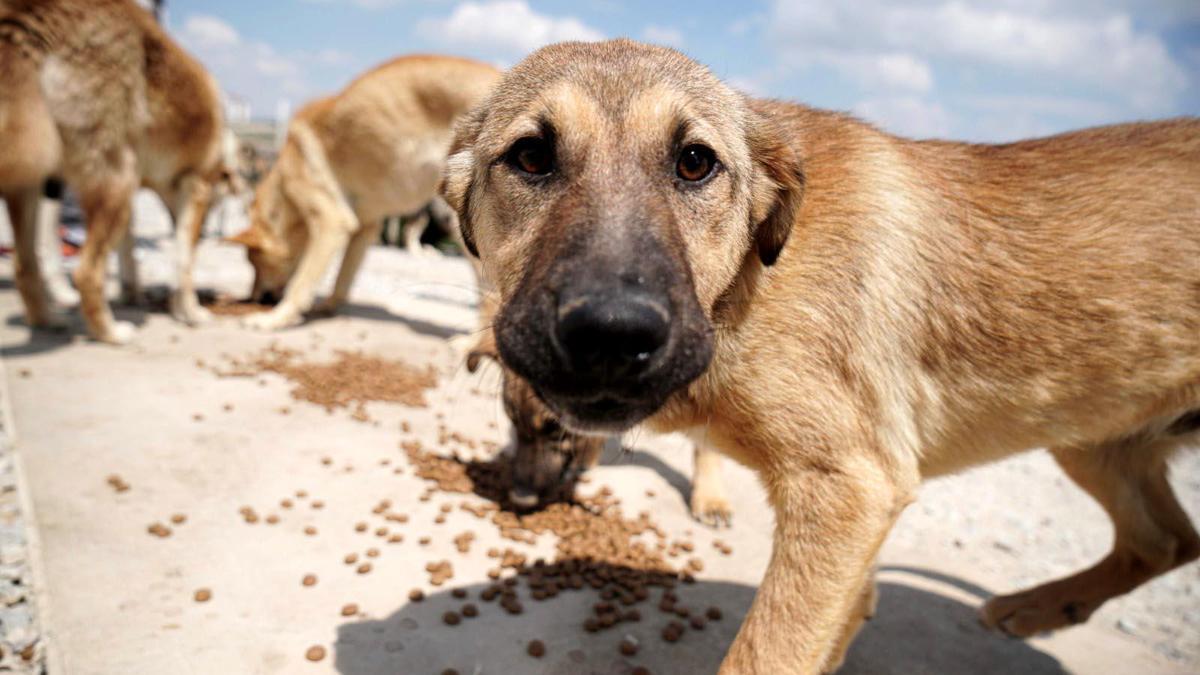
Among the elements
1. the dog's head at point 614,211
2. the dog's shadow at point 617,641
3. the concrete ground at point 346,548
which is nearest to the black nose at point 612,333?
the dog's head at point 614,211

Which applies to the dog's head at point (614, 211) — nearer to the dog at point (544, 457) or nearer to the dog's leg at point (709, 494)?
the dog at point (544, 457)

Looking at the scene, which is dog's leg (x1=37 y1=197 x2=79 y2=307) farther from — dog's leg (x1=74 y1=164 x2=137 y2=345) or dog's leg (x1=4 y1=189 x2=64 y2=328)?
dog's leg (x1=74 y1=164 x2=137 y2=345)

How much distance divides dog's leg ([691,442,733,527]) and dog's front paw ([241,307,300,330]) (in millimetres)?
5748

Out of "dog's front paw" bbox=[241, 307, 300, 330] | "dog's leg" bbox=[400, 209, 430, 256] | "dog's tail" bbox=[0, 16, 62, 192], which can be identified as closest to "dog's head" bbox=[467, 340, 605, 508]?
"dog's tail" bbox=[0, 16, 62, 192]

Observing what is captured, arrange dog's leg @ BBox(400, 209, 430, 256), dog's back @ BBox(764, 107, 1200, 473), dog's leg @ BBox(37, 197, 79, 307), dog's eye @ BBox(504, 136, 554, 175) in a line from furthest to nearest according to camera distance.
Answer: dog's leg @ BBox(400, 209, 430, 256)
dog's leg @ BBox(37, 197, 79, 307)
dog's back @ BBox(764, 107, 1200, 473)
dog's eye @ BBox(504, 136, 554, 175)

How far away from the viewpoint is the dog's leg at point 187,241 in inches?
301

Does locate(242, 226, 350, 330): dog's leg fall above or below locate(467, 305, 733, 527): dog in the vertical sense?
below

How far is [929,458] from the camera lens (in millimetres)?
2762

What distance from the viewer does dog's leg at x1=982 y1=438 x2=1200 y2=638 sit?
3.45 metres

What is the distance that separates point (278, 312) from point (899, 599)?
24.2 ft

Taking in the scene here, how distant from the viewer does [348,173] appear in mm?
8570

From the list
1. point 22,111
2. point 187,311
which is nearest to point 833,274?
point 22,111

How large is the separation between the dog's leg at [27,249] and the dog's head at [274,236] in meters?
2.50

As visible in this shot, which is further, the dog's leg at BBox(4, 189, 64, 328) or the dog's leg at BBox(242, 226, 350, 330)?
the dog's leg at BBox(242, 226, 350, 330)
